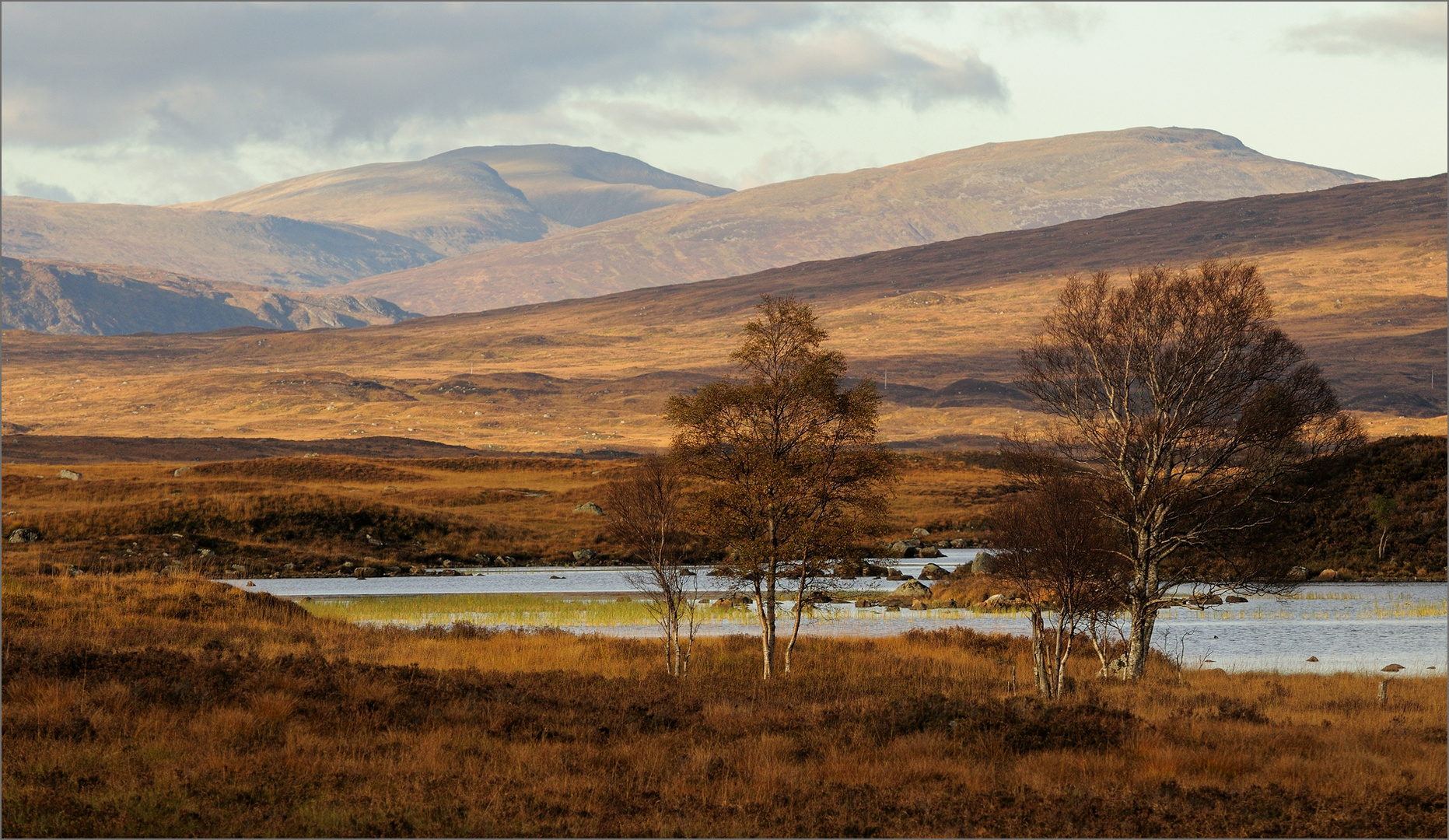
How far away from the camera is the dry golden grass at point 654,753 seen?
16.4 m

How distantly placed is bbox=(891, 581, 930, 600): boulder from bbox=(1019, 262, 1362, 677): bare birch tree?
24.2 m

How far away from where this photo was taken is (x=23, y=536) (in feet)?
235

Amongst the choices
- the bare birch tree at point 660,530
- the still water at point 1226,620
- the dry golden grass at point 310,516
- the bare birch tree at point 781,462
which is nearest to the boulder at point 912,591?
the still water at point 1226,620

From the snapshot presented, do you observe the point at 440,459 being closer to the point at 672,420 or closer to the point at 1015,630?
the point at 1015,630

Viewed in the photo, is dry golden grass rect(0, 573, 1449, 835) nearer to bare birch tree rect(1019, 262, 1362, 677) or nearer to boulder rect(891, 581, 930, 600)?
bare birch tree rect(1019, 262, 1362, 677)

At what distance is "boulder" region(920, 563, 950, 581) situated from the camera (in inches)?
2716

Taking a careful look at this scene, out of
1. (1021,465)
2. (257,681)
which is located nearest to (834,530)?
(1021,465)

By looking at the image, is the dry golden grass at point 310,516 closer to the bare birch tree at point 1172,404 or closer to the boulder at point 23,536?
the boulder at point 23,536

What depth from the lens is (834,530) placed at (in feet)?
104

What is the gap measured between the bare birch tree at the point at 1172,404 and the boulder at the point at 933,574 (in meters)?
30.7

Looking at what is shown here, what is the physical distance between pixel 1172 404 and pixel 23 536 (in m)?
64.7

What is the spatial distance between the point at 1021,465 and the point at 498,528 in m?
59.1

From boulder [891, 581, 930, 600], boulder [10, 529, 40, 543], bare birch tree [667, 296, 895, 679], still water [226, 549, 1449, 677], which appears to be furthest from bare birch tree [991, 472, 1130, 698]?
boulder [10, 529, 40, 543]

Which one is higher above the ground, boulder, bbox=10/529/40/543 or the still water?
boulder, bbox=10/529/40/543
